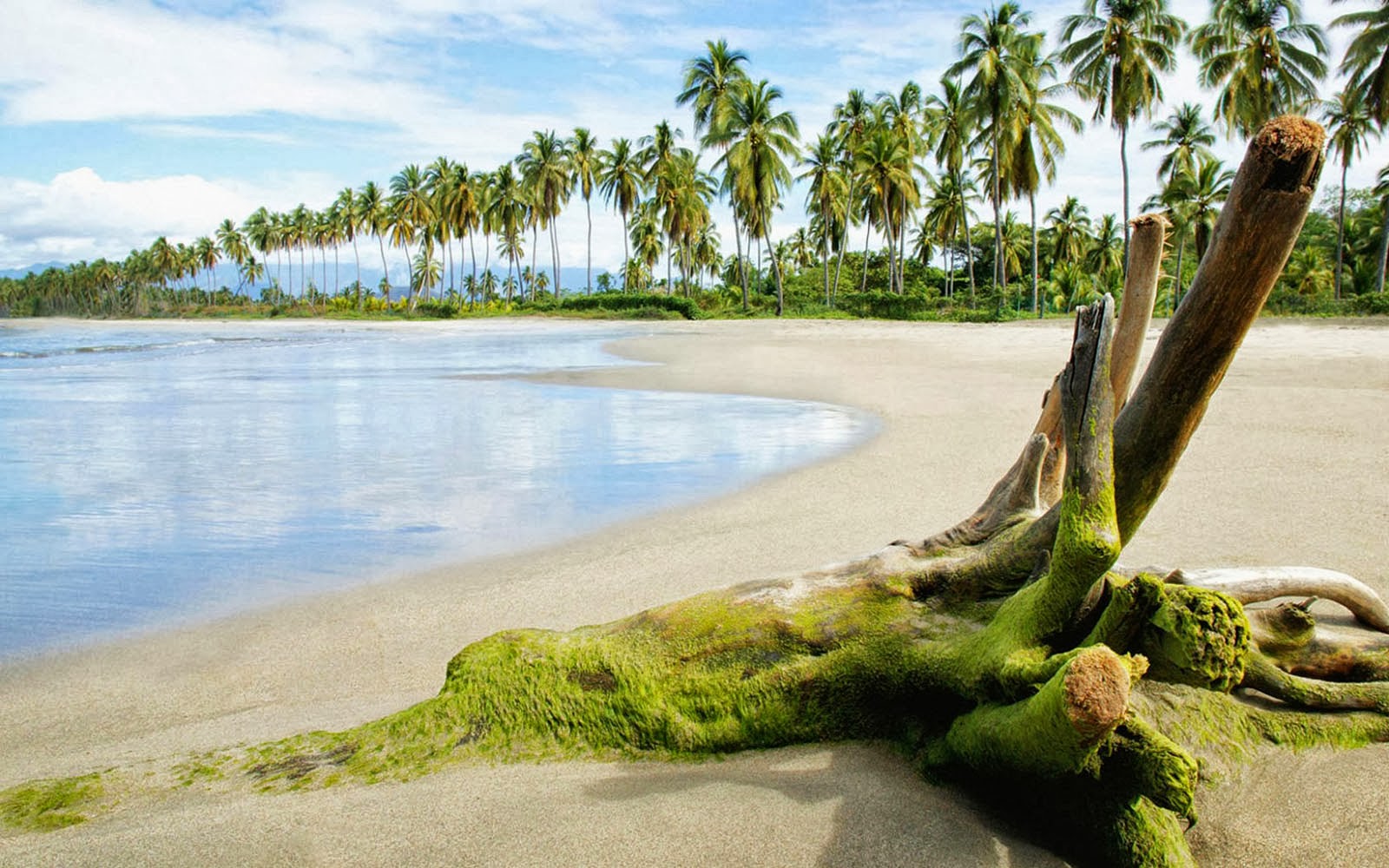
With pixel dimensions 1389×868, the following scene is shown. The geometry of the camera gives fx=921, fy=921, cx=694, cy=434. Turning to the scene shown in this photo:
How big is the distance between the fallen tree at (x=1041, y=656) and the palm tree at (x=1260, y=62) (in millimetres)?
41886

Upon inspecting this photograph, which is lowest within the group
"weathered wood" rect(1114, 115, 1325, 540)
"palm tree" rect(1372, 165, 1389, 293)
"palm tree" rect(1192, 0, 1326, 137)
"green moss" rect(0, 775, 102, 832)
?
"green moss" rect(0, 775, 102, 832)

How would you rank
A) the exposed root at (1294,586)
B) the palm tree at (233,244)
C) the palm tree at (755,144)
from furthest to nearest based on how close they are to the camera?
1. the palm tree at (233,244)
2. the palm tree at (755,144)
3. the exposed root at (1294,586)

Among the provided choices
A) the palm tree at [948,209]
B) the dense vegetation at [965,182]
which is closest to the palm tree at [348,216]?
the dense vegetation at [965,182]

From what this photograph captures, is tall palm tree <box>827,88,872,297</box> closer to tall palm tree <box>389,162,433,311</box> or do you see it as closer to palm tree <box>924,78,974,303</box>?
palm tree <box>924,78,974,303</box>

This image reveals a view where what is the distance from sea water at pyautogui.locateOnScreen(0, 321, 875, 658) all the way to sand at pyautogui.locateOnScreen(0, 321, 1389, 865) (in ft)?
2.00

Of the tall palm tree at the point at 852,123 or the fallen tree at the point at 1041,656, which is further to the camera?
the tall palm tree at the point at 852,123

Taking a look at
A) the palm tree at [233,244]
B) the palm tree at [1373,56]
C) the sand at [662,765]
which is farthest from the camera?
the palm tree at [233,244]

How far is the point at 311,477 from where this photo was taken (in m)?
9.01

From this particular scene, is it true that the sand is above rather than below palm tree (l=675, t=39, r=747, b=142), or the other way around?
below

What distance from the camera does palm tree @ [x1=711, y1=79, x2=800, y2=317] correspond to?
4975 centimetres

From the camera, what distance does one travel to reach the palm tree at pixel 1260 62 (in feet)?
123

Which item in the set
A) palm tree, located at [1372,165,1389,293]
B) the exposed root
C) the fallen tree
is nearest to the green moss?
the fallen tree

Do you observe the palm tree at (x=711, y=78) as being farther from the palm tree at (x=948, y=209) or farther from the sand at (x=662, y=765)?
the sand at (x=662, y=765)

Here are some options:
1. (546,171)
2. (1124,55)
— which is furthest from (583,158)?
(1124,55)
